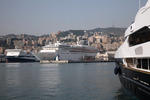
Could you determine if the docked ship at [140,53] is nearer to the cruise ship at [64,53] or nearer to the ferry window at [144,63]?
the ferry window at [144,63]

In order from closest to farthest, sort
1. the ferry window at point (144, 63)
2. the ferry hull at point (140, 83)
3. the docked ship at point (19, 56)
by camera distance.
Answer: the ferry hull at point (140, 83), the ferry window at point (144, 63), the docked ship at point (19, 56)

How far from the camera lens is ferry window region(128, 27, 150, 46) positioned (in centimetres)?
1264

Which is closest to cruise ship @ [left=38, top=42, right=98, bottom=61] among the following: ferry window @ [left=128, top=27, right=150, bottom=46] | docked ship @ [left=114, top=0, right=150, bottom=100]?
ferry window @ [left=128, top=27, right=150, bottom=46]

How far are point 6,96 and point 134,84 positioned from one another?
8245 mm

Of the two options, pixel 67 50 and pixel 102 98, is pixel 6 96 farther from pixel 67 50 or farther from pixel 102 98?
pixel 67 50

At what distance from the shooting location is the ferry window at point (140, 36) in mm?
12641

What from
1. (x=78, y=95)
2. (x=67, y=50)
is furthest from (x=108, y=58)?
(x=78, y=95)

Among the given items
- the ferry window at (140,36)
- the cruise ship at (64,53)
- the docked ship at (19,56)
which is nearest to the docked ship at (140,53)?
the ferry window at (140,36)

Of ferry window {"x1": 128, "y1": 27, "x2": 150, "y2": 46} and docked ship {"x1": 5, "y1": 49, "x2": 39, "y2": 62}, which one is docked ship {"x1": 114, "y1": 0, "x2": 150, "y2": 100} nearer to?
ferry window {"x1": 128, "y1": 27, "x2": 150, "y2": 46}

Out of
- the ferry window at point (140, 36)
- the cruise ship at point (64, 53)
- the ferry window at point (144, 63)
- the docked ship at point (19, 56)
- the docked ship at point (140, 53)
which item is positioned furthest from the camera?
the docked ship at point (19, 56)

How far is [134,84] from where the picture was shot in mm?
13461

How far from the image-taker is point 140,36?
13.8 m

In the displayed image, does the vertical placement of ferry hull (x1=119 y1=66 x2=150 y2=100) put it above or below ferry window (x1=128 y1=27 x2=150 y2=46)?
below

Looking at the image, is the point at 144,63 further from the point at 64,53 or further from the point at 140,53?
the point at 64,53
